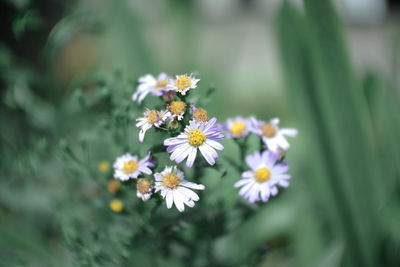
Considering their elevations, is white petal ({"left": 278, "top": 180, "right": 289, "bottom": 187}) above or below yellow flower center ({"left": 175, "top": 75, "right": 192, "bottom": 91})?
below

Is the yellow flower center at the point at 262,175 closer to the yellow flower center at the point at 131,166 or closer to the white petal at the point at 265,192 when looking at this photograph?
the white petal at the point at 265,192

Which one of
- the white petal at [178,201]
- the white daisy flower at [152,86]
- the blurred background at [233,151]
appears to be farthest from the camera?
the blurred background at [233,151]

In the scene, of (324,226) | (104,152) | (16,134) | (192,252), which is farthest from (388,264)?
(16,134)

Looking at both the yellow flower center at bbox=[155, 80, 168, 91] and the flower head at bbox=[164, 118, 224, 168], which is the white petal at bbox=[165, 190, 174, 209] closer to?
the flower head at bbox=[164, 118, 224, 168]

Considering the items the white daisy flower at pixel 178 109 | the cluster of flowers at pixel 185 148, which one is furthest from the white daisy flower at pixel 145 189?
the white daisy flower at pixel 178 109

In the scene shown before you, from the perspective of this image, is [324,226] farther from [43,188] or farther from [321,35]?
[43,188]

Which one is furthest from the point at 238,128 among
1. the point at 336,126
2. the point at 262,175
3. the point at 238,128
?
the point at 336,126

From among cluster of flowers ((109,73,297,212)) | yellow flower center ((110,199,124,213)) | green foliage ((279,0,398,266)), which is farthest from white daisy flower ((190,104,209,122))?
green foliage ((279,0,398,266))
